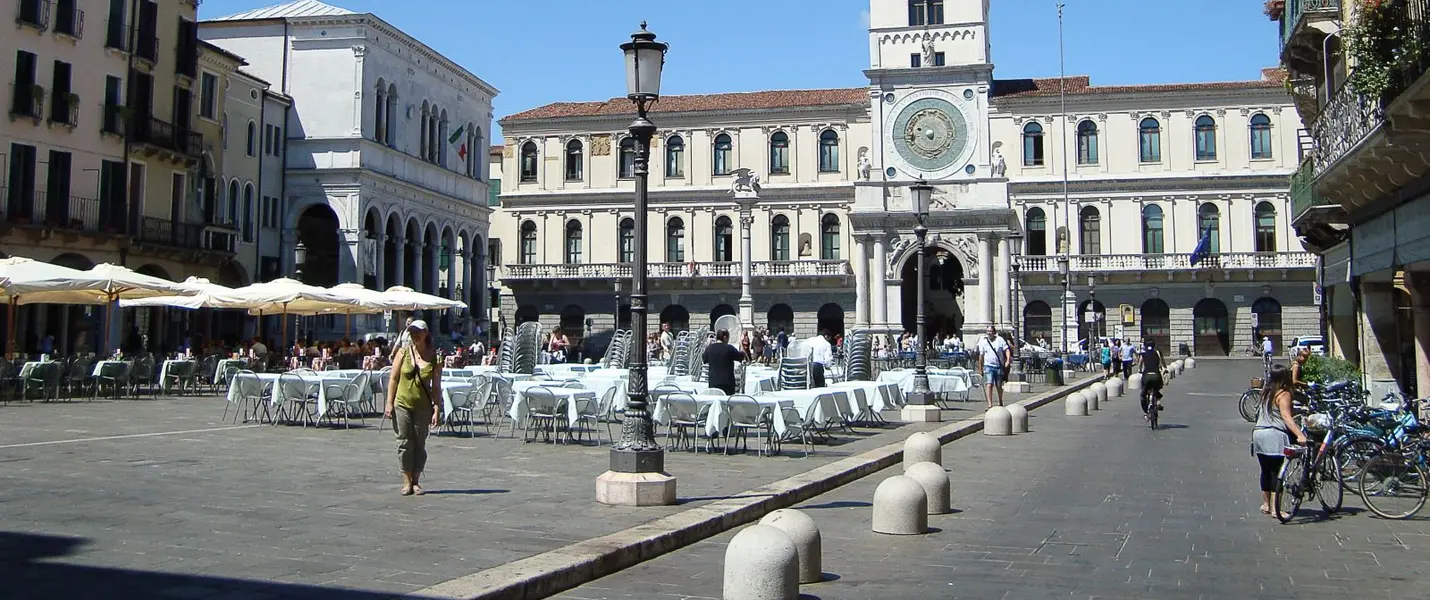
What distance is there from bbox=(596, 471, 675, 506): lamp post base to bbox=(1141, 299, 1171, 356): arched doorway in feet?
175

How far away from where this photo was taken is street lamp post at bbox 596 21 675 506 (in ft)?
32.2

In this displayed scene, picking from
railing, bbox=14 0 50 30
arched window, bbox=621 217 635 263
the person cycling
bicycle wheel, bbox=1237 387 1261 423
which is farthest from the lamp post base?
arched window, bbox=621 217 635 263

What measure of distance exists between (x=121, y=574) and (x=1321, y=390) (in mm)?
14621

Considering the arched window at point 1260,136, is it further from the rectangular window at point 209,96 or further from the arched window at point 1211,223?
the rectangular window at point 209,96

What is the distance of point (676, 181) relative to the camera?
213 feet

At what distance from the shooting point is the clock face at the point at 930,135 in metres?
54.3

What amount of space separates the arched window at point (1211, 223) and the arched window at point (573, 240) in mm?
33315

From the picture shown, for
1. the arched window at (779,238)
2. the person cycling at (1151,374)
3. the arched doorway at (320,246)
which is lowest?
the person cycling at (1151,374)

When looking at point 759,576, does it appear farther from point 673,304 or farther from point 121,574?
point 673,304

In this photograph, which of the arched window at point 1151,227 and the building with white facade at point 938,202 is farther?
the arched window at point 1151,227

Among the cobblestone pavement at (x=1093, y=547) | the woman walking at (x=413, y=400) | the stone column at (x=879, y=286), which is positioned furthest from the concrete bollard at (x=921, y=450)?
the stone column at (x=879, y=286)

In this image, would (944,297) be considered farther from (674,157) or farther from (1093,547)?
(1093,547)

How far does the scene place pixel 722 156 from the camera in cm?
6412

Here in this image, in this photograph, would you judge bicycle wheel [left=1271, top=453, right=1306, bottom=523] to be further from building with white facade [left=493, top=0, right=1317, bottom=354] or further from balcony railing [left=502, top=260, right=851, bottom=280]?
balcony railing [left=502, top=260, right=851, bottom=280]
